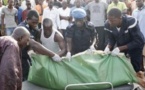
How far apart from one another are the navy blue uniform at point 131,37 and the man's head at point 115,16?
0.42 feet

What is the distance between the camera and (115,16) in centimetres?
523

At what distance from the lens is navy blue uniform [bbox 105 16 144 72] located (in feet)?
17.6

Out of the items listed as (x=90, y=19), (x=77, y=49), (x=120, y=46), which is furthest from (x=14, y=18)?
(x=120, y=46)

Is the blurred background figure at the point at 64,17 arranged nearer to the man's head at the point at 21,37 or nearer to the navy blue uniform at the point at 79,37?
the navy blue uniform at the point at 79,37

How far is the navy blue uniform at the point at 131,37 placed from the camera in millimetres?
5352

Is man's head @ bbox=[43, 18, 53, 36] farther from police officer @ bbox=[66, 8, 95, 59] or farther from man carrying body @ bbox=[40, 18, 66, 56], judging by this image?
police officer @ bbox=[66, 8, 95, 59]

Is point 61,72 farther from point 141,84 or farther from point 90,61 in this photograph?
point 141,84

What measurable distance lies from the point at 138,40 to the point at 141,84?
656mm

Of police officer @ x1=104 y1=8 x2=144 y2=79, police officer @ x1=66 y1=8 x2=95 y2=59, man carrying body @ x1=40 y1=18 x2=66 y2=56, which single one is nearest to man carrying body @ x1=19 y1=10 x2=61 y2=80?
man carrying body @ x1=40 y1=18 x2=66 y2=56

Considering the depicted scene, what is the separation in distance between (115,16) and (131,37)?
1.48 ft

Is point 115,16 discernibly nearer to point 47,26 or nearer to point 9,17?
point 47,26

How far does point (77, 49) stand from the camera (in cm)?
603

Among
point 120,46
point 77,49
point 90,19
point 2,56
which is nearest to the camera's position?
point 2,56

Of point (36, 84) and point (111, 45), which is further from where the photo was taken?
point (111, 45)
